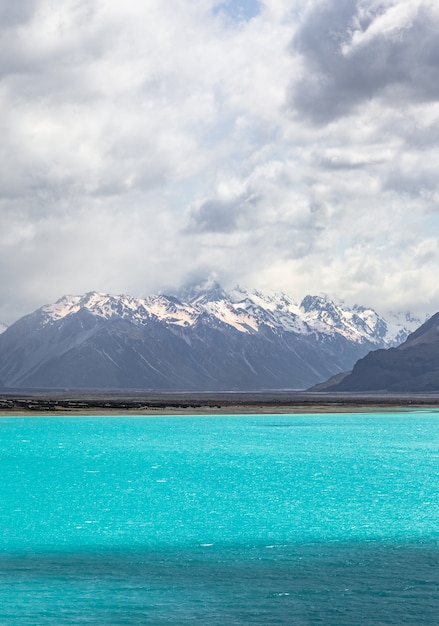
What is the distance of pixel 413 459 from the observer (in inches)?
3701

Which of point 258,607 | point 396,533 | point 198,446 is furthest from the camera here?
point 198,446

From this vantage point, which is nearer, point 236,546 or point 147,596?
point 147,596

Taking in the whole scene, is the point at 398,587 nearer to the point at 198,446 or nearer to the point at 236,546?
the point at 236,546

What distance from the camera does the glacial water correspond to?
100 ft

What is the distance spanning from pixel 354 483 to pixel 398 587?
36.8 meters

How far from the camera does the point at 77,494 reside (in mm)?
63094

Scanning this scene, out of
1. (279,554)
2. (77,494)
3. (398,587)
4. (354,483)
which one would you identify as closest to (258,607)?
(398,587)

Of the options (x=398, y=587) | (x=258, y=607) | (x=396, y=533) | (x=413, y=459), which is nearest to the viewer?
(x=258, y=607)

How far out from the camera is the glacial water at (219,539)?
30547mm

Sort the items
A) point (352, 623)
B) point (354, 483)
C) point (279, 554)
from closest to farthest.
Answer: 1. point (352, 623)
2. point (279, 554)
3. point (354, 483)

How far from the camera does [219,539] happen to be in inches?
1761

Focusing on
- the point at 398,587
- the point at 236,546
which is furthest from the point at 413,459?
the point at 398,587

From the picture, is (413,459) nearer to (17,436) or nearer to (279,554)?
(279,554)

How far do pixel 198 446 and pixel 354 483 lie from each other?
4549cm
